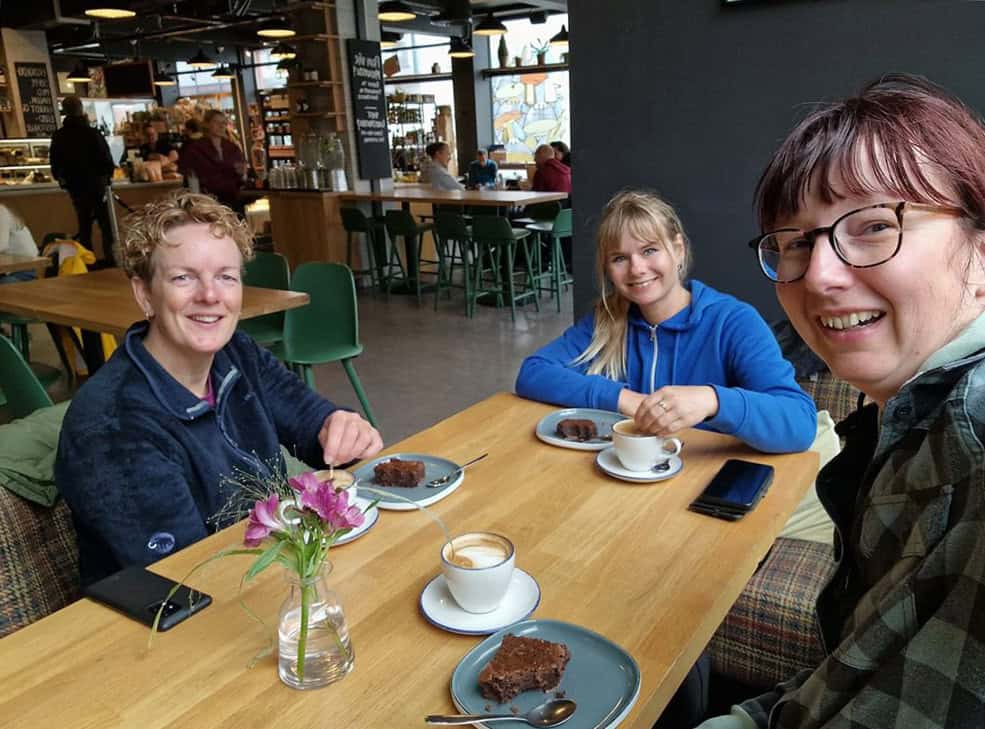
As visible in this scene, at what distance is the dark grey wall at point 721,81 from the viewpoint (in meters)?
2.56

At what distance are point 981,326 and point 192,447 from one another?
4.44 ft

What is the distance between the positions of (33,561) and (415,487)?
0.75 meters

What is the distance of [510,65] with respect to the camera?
13.7 metres

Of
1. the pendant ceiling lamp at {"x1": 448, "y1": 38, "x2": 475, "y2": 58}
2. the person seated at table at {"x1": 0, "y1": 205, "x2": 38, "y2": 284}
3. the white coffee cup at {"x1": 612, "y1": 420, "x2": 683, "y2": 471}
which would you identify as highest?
the pendant ceiling lamp at {"x1": 448, "y1": 38, "x2": 475, "y2": 58}

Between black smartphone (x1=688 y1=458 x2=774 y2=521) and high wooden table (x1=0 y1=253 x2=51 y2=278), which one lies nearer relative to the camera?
black smartphone (x1=688 y1=458 x2=774 y2=521)

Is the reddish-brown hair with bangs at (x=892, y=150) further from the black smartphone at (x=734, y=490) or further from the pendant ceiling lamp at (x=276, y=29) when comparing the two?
the pendant ceiling lamp at (x=276, y=29)

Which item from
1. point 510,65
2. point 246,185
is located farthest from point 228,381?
point 510,65

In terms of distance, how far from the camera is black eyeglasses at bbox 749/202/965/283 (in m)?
0.79

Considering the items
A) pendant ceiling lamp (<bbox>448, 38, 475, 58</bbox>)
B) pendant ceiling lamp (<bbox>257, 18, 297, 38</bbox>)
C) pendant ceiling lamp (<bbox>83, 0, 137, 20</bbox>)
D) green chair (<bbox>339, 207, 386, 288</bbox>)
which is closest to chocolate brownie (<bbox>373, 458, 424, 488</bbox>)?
green chair (<bbox>339, 207, 386, 288</bbox>)

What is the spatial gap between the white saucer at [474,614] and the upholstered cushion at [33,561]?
820 millimetres

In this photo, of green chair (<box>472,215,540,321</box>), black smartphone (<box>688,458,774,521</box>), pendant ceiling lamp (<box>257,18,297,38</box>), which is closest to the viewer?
black smartphone (<box>688,458,774,521</box>)

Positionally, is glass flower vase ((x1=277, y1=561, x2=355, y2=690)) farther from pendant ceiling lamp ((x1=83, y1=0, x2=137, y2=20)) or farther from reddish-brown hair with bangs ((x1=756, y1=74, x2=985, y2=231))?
pendant ceiling lamp ((x1=83, y1=0, x2=137, y2=20))

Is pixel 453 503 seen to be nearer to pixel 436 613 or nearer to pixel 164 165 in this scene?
pixel 436 613

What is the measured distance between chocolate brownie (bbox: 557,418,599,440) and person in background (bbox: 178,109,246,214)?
25.3ft
